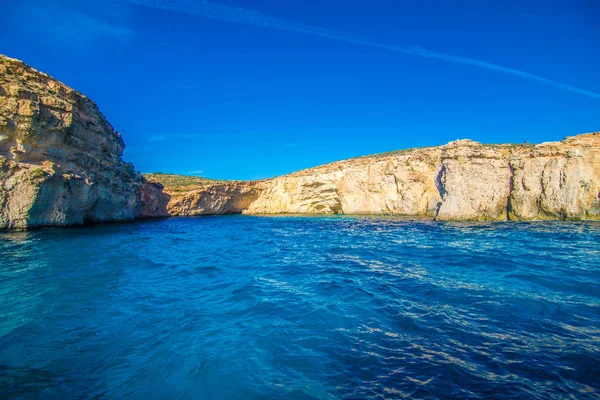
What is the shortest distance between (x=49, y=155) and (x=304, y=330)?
24.2 meters

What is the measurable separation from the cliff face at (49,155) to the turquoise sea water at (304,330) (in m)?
11.5

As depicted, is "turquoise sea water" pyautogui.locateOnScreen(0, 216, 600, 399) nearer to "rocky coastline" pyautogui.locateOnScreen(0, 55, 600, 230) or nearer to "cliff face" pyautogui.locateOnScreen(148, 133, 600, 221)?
"rocky coastline" pyautogui.locateOnScreen(0, 55, 600, 230)

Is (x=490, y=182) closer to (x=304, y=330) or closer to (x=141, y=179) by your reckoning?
(x=304, y=330)

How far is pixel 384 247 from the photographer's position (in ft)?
45.7

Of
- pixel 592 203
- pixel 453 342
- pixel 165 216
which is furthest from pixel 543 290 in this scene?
pixel 165 216

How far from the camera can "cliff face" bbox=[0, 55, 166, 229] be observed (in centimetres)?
1861

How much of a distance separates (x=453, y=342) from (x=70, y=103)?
29.4 metres

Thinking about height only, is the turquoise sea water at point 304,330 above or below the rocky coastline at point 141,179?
below

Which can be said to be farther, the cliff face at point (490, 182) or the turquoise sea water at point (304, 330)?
the cliff face at point (490, 182)

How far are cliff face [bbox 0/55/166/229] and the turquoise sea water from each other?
37.6 ft

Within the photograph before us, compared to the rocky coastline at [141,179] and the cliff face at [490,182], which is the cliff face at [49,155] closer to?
the rocky coastline at [141,179]

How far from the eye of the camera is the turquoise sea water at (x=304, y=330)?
366cm

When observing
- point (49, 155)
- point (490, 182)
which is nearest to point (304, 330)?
point (49, 155)

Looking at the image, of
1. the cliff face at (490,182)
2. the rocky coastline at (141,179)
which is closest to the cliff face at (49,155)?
the rocky coastline at (141,179)
